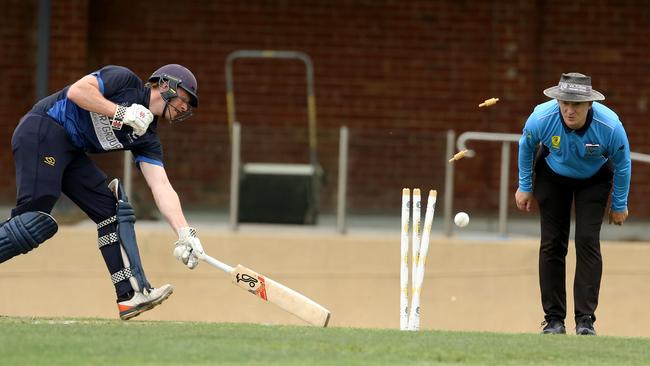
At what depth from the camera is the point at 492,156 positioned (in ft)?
44.7

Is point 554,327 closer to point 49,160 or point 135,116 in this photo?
point 135,116

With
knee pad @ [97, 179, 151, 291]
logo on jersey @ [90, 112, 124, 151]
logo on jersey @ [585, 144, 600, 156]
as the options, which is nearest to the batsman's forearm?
knee pad @ [97, 179, 151, 291]

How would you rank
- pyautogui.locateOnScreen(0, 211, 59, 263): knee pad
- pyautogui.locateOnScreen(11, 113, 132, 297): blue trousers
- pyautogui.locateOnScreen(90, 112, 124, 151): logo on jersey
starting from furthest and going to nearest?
1. pyautogui.locateOnScreen(90, 112, 124, 151): logo on jersey
2. pyautogui.locateOnScreen(11, 113, 132, 297): blue trousers
3. pyautogui.locateOnScreen(0, 211, 59, 263): knee pad

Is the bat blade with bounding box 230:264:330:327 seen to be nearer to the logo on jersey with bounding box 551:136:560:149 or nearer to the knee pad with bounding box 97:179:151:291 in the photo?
the knee pad with bounding box 97:179:151:291

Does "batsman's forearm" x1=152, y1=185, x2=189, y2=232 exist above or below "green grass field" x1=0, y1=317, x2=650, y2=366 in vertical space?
above

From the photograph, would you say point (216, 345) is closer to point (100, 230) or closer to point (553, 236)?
point (100, 230)

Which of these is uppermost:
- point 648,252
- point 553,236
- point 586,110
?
point 586,110

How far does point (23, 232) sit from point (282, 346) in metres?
1.82

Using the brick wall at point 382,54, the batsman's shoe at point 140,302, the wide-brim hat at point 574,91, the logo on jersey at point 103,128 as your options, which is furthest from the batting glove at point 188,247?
the brick wall at point 382,54

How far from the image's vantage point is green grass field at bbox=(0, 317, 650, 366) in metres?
6.58

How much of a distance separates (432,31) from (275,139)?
108 inches

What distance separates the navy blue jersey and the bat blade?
1.00m

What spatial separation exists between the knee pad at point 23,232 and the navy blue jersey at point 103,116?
524 millimetres

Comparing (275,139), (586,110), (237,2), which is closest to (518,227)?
(275,139)
